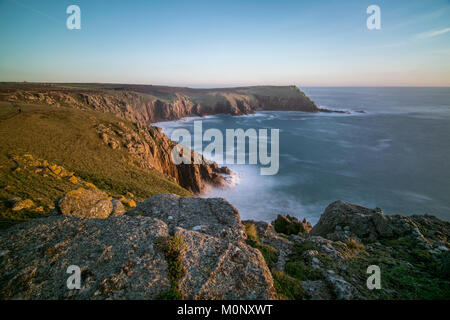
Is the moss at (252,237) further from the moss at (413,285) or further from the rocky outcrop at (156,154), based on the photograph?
the rocky outcrop at (156,154)

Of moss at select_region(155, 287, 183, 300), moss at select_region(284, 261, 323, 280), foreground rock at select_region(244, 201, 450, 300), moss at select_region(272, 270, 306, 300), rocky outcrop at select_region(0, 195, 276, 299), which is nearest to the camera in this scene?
moss at select_region(155, 287, 183, 300)

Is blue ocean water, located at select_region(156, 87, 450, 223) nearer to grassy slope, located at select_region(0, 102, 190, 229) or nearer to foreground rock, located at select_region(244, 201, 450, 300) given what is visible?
grassy slope, located at select_region(0, 102, 190, 229)

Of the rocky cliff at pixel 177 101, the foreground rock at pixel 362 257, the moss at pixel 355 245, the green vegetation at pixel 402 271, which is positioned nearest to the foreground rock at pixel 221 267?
the foreground rock at pixel 362 257

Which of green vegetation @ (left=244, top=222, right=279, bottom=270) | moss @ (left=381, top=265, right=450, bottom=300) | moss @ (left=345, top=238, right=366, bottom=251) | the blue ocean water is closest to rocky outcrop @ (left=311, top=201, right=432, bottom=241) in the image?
moss @ (left=345, top=238, right=366, bottom=251)

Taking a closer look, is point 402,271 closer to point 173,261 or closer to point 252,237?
point 252,237

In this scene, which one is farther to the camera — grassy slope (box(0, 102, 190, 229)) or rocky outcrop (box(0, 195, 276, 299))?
grassy slope (box(0, 102, 190, 229))
